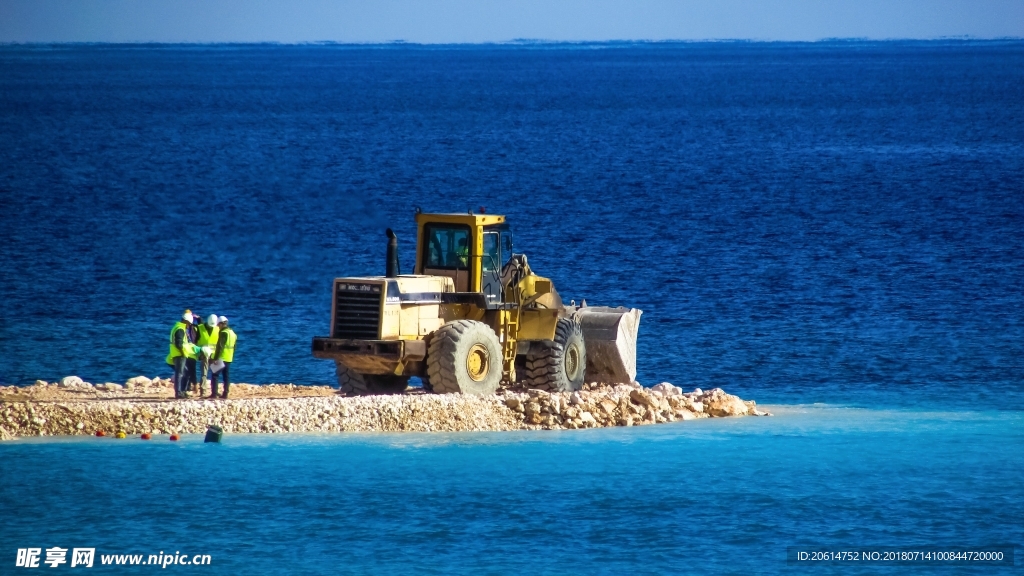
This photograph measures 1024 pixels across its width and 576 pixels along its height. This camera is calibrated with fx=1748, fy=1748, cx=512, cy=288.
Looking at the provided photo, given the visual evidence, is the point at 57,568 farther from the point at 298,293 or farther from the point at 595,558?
the point at 298,293

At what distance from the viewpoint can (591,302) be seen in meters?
45.0

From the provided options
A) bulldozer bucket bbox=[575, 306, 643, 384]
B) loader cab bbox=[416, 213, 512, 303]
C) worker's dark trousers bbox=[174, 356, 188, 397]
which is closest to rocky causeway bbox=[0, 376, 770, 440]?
worker's dark trousers bbox=[174, 356, 188, 397]

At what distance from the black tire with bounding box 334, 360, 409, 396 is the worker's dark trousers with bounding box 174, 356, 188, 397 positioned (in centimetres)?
245

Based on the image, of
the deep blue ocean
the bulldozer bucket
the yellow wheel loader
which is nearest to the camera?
the deep blue ocean

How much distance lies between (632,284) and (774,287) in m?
4.03

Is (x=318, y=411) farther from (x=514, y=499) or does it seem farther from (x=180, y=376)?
(x=514, y=499)

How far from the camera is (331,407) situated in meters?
25.7

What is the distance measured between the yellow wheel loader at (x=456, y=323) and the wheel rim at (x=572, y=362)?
23 millimetres

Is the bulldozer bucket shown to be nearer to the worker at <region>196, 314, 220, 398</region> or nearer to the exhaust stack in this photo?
the exhaust stack

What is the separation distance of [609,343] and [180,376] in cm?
754

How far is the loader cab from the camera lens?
89.8 feet

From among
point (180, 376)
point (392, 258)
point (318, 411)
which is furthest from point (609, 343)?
point (180, 376)

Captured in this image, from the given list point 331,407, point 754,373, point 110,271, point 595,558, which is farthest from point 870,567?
point 110,271

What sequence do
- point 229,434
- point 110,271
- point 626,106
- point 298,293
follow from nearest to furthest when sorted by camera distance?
1. point 229,434
2. point 298,293
3. point 110,271
4. point 626,106
